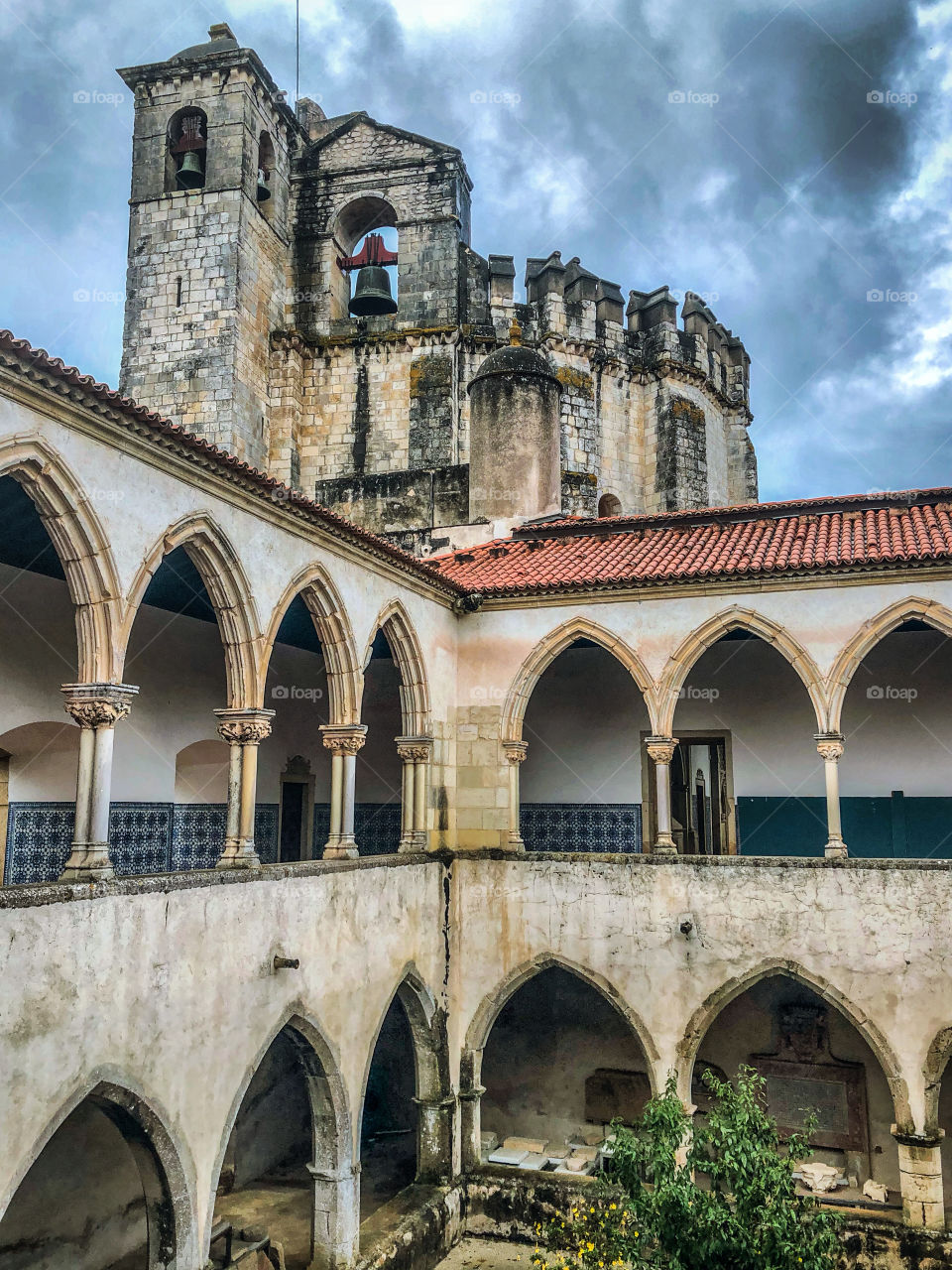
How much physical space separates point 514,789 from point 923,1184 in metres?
5.62

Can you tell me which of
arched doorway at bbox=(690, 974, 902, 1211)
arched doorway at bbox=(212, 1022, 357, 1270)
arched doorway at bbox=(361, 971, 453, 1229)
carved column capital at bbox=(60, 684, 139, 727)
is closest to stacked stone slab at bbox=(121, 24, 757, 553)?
arched doorway at bbox=(361, 971, 453, 1229)

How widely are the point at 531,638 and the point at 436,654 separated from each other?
1.14 metres

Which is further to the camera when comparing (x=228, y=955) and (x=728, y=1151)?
(x=228, y=955)

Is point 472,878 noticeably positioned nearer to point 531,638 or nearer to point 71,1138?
point 531,638

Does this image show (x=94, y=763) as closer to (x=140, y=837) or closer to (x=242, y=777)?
(x=242, y=777)

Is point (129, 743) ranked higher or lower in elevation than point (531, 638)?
lower

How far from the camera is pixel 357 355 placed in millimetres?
21750

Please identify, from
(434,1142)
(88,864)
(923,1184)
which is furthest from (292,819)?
(923,1184)

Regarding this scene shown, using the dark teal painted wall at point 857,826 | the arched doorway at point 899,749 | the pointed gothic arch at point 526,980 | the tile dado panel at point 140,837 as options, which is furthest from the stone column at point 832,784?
the tile dado panel at point 140,837

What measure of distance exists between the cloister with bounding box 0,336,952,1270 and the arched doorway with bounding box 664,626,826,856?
0.04 m

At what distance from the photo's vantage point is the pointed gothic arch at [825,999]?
10273 mm

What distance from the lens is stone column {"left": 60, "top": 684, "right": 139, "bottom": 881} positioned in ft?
22.4

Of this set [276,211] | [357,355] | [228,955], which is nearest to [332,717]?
[228,955]

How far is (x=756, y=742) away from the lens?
1322 cm
